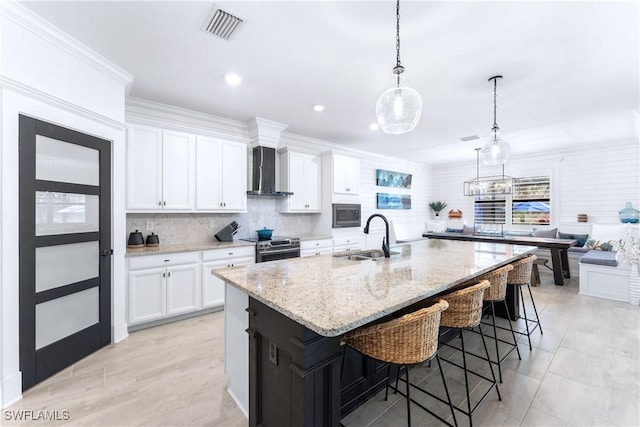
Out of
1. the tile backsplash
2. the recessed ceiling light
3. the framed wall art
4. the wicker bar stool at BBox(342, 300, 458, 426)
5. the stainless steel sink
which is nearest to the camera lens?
the wicker bar stool at BBox(342, 300, 458, 426)

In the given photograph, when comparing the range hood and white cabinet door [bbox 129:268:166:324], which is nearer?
white cabinet door [bbox 129:268:166:324]

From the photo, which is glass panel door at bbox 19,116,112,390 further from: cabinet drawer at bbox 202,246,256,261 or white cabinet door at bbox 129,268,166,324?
cabinet drawer at bbox 202,246,256,261

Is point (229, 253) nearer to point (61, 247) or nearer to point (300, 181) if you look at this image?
point (61, 247)

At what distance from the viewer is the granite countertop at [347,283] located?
3.88 feet

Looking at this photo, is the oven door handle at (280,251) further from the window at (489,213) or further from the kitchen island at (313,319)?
the window at (489,213)

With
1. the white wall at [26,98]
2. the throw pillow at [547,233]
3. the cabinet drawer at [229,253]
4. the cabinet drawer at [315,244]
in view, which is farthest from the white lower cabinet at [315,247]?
the throw pillow at [547,233]

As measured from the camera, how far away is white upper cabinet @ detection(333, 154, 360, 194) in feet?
17.1

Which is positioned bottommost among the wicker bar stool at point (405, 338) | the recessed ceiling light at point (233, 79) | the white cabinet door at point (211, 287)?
the white cabinet door at point (211, 287)

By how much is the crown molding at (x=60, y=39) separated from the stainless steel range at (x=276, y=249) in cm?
242

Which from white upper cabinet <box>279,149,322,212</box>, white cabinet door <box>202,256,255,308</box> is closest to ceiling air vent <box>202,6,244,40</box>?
white cabinet door <box>202,256,255,308</box>

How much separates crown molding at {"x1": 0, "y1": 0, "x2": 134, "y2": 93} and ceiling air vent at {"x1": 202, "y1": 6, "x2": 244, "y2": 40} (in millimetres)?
1147

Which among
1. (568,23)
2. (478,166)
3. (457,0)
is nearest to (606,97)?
(568,23)

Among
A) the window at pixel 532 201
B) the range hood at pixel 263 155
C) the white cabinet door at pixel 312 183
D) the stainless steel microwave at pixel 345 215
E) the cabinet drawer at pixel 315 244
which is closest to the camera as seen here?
the range hood at pixel 263 155

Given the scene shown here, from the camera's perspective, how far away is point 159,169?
11.4ft
